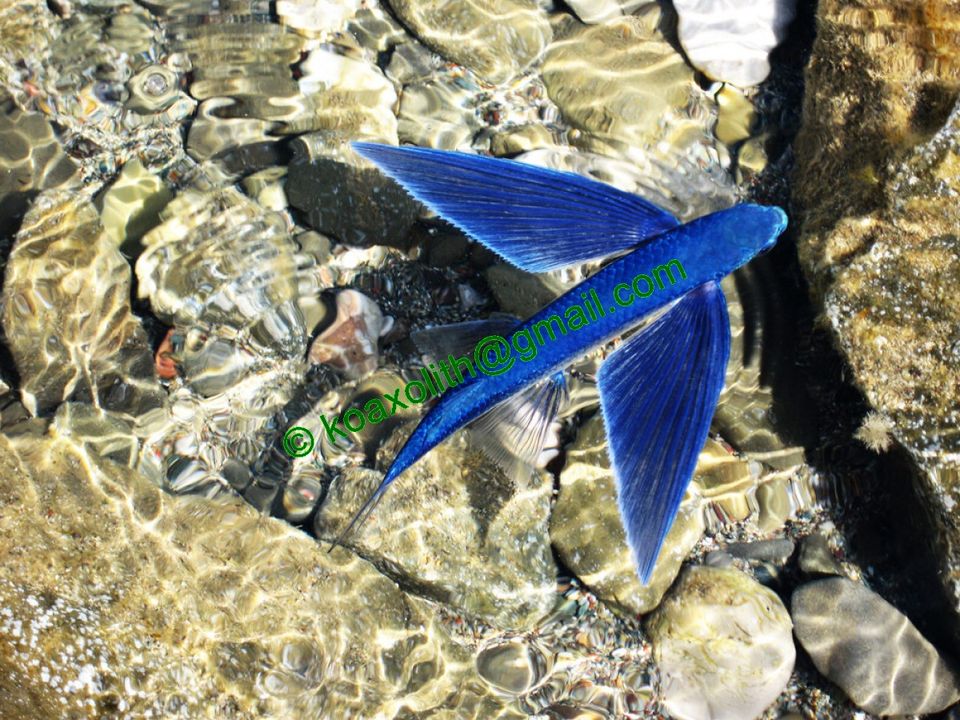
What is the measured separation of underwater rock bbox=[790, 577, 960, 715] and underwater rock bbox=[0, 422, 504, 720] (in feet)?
5.72

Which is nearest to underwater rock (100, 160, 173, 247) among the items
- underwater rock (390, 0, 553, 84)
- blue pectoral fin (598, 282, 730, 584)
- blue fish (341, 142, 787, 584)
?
underwater rock (390, 0, 553, 84)

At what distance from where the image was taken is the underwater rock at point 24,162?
454 centimetres

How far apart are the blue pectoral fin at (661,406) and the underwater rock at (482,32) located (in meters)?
2.49

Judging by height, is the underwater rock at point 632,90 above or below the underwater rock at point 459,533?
above

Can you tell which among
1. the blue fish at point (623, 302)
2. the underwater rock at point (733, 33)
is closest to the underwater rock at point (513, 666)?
the blue fish at point (623, 302)

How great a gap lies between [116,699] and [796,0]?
17.1ft

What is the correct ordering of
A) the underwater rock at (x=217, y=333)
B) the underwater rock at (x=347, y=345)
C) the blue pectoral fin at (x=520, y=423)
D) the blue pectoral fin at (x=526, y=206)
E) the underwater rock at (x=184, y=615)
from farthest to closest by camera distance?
the underwater rock at (x=347, y=345) < the underwater rock at (x=217, y=333) < the blue pectoral fin at (x=520, y=423) < the underwater rock at (x=184, y=615) < the blue pectoral fin at (x=526, y=206)

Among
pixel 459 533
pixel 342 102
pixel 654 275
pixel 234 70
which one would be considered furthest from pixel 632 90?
pixel 459 533

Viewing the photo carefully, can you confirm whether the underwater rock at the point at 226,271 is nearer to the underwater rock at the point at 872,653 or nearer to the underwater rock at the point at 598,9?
the underwater rock at the point at 598,9

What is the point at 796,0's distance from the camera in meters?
4.69

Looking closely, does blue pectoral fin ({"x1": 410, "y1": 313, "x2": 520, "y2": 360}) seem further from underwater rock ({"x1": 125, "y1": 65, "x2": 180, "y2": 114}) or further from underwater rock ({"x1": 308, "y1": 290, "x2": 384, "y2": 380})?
underwater rock ({"x1": 125, "y1": 65, "x2": 180, "y2": 114})

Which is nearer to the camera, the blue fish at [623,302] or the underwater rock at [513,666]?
the blue fish at [623,302]

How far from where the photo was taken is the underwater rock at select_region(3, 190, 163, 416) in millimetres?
4141

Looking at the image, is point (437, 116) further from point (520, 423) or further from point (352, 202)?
point (520, 423)
